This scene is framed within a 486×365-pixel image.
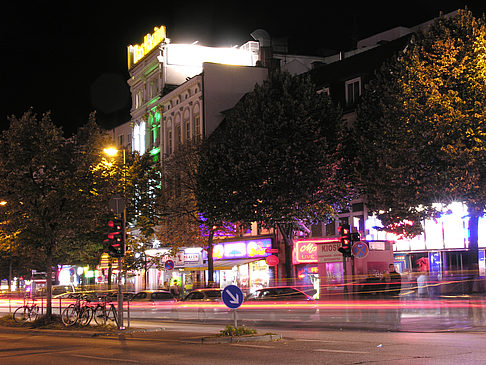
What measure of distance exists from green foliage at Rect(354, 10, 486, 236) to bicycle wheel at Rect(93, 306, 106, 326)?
1413 cm

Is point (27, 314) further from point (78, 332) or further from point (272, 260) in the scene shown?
point (272, 260)

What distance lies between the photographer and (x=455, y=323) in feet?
74.4

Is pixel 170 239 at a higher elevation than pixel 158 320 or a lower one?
higher

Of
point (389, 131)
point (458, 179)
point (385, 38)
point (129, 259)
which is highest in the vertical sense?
point (385, 38)

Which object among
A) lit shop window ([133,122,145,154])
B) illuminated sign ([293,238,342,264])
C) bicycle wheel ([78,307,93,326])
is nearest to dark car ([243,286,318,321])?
bicycle wheel ([78,307,93,326])

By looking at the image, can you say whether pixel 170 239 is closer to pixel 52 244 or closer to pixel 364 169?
pixel 364 169

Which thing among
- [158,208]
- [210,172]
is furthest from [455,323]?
[158,208]

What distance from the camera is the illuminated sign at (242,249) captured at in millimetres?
50938

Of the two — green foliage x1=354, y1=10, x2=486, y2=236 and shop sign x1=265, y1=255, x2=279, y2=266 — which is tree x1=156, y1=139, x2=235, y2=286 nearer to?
shop sign x1=265, y1=255, x2=279, y2=266

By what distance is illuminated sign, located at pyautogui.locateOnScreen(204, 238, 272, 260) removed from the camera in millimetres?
50938

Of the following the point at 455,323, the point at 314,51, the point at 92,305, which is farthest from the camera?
the point at 314,51

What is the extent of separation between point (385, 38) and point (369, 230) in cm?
1991

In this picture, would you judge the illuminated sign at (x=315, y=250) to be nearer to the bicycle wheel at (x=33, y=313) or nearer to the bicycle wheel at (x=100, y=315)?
the bicycle wheel at (x=33, y=313)

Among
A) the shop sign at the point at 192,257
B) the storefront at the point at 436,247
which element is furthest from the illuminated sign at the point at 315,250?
the shop sign at the point at 192,257
